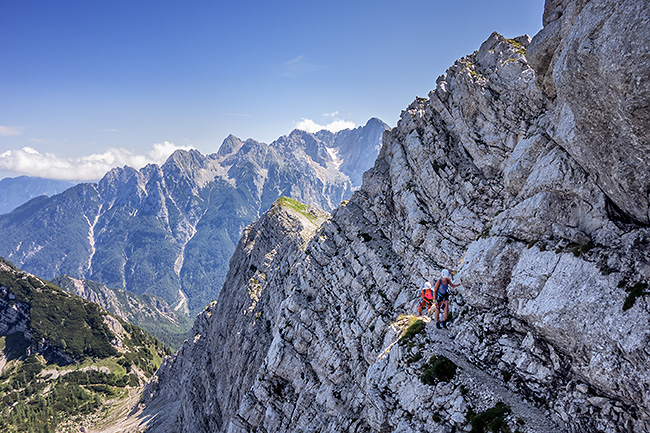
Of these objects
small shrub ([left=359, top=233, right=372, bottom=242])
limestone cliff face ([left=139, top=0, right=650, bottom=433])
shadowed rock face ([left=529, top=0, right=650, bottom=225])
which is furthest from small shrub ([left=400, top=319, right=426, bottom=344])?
small shrub ([left=359, top=233, right=372, bottom=242])

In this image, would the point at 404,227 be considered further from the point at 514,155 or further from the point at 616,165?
the point at 616,165

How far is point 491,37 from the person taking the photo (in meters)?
43.8

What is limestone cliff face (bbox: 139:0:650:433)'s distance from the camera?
617 inches

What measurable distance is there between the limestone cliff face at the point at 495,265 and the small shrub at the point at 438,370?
19.0 inches

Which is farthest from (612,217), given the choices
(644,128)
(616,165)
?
(644,128)

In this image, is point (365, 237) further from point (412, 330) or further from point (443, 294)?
point (443, 294)

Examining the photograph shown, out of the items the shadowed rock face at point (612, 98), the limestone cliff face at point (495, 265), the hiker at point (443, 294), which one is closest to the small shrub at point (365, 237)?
the limestone cliff face at point (495, 265)

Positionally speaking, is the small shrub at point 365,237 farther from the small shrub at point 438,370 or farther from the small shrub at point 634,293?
the small shrub at point 634,293

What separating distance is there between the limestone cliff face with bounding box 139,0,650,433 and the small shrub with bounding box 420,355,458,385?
483mm


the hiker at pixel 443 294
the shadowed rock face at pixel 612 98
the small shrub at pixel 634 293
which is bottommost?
the hiker at pixel 443 294

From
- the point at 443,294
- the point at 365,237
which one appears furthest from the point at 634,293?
the point at 365,237

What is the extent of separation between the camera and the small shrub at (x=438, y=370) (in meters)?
21.7

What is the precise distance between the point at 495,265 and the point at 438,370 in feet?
29.0

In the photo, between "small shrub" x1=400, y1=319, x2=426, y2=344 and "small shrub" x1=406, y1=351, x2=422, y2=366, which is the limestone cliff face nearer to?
"small shrub" x1=406, y1=351, x2=422, y2=366
